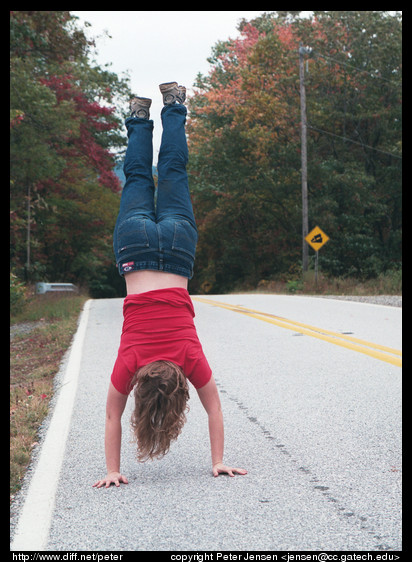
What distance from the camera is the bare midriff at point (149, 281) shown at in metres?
4.32

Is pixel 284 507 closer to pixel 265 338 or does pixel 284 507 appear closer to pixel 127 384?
pixel 127 384

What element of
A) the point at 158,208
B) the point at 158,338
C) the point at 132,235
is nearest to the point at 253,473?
the point at 158,338

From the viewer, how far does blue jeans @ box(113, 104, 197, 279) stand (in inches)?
172

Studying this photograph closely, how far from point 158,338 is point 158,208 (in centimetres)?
119

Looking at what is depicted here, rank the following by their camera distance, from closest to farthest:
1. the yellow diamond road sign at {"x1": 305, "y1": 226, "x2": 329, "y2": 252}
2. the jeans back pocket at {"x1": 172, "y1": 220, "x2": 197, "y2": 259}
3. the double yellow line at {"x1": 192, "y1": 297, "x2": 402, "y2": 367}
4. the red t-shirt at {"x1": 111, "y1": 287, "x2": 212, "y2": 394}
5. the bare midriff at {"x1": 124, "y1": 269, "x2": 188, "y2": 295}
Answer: the red t-shirt at {"x1": 111, "y1": 287, "x2": 212, "y2": 394} → the bare midriff at {"x1": 124, "y1": 269, "x2": 188, "y2": 295} → the jeans back pocket at {"x1": 172, "y1": 220, "x2": 197, "y2": 259} → the double yellow line at {"x1": 192, "y1": 297, "x2": 402, "y2": 367} → the yellow diamond road sign at {"x1": 305, "y1": 226, "x2": 329, "y2": 252}

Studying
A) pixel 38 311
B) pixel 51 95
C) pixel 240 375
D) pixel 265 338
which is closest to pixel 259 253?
pixel 51 95

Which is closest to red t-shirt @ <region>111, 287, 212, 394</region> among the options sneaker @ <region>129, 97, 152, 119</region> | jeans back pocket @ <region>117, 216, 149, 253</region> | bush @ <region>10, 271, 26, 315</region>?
jeans back pocket @ <region>117, 216, 149, 253</region>

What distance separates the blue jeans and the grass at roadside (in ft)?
5.48

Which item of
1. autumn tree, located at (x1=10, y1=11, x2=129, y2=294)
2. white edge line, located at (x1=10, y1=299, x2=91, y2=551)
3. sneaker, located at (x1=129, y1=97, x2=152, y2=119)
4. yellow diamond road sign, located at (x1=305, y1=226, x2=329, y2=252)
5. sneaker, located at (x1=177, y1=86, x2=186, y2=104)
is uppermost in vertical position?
autumn tree, located at (x1=10, y1=11, x2=129, y2=294)

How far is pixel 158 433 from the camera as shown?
12.5 ft

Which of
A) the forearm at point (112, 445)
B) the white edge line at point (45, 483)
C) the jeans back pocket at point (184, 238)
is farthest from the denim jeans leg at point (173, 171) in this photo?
the white edge line at point (45, 483)

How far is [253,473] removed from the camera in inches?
168

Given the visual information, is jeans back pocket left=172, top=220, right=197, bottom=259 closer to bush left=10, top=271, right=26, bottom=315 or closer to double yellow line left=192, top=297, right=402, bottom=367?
double yellow line left=192, top=297, right=402, bottom=367

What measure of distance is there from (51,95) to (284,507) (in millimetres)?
19054
